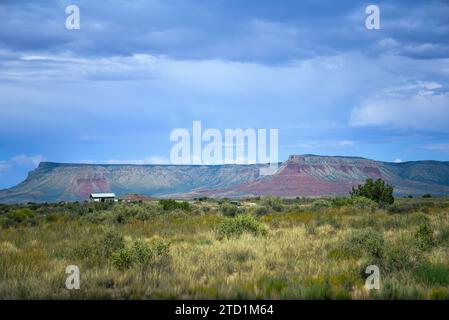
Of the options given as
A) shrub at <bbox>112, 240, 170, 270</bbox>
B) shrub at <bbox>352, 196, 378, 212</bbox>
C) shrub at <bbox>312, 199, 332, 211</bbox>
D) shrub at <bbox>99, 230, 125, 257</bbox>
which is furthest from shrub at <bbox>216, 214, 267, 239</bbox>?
shrub at <bbox>312, 199, 332, 211</bbox>

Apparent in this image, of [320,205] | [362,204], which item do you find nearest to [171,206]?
[320,205]

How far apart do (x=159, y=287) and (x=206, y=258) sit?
3.47m

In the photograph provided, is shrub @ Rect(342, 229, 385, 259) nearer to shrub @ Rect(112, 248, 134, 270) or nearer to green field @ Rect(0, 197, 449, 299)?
green field @ Rect(0, 197, 449, 299)

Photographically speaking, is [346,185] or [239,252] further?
[346,185]

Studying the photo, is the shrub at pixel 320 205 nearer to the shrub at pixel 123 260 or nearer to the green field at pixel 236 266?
the green field at pixel 236 266

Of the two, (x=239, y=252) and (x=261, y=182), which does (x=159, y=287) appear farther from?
(x=261, y=182)

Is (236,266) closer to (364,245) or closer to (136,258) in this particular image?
(136,258)

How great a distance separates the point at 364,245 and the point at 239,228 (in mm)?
6113

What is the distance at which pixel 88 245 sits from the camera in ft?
45.4

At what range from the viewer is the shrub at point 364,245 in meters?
12.5

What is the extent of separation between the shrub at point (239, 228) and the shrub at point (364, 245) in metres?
4.75

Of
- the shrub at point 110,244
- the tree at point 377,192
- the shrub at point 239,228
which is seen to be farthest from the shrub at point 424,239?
the tree at point 377,192
